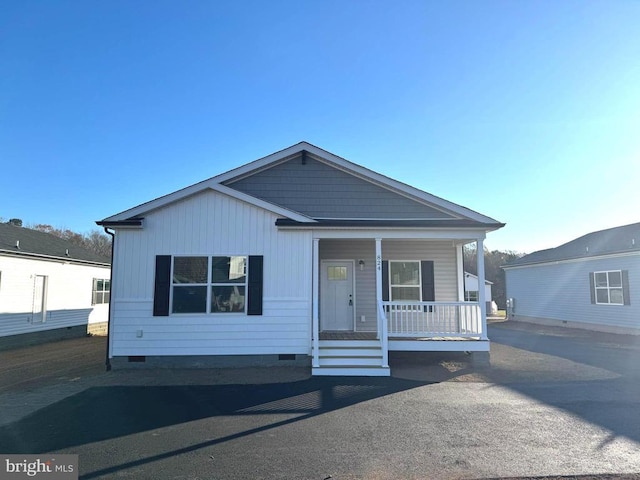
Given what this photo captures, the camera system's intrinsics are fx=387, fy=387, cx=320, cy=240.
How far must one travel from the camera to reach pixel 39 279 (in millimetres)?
14773

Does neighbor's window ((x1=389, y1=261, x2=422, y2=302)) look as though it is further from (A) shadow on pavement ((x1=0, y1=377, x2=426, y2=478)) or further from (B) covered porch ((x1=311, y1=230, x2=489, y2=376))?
(A) shadow on pavement ((x1=0, y1=377, x2=426, y2=478))

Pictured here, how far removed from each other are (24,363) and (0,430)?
639 centimetres

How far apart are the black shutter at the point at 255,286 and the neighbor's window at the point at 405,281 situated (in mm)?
3905

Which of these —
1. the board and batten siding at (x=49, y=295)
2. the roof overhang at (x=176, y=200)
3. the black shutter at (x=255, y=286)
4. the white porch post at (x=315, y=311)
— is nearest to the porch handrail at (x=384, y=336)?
the white porch post at (x=315, y=311)

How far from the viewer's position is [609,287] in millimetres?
16000

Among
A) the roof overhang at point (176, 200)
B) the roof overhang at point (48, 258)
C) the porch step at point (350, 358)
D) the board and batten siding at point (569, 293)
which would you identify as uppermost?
the roof overhang at point (176, 200)

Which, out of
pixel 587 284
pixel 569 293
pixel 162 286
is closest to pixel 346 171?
pixel 162 286

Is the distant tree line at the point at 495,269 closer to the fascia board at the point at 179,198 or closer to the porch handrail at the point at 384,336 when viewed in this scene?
the porch handrail at the point at 384,336

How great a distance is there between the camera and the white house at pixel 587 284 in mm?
15070

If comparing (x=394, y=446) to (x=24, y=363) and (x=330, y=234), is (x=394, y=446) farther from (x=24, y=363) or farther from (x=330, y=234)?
(x=24, y=363)

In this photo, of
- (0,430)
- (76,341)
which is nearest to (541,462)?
(0,430)

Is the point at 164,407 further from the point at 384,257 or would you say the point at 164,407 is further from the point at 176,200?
the point at 384,257

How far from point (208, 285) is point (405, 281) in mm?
5460

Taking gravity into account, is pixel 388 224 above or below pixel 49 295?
above
